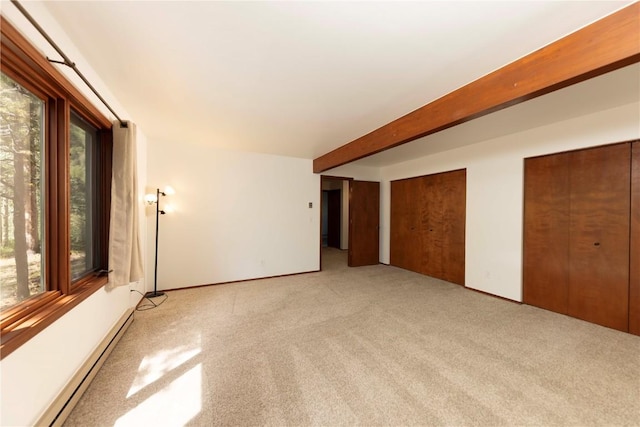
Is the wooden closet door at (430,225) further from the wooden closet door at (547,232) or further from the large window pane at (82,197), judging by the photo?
the large window pane at (82,197)

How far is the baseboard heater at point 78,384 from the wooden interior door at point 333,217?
641cm

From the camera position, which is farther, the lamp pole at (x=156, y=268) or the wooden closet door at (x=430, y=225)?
the wooden closet door at (x=430, y=225)

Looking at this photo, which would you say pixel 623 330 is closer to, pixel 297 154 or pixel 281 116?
pixel 281 116

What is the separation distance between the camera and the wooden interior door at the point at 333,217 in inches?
316

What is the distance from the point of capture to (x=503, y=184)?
11.3ft

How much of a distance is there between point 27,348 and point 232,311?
1.86m

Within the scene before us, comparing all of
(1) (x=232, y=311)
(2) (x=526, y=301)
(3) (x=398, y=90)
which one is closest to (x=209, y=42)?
(3) (x=398, y=90)

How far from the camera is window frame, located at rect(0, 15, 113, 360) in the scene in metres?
1.11

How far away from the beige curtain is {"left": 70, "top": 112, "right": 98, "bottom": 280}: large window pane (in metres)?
0.19

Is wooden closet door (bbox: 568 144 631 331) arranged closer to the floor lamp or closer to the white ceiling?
the white ceiling

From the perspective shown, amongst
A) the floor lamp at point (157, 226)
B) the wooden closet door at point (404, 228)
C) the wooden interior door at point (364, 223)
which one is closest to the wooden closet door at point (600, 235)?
the wooden closet door at point (404, 228)

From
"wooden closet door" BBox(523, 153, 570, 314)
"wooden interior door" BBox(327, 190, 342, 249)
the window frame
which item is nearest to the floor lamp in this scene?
the window frame

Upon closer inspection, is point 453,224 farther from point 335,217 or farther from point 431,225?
point 335,217

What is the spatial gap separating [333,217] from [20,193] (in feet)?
24.0
